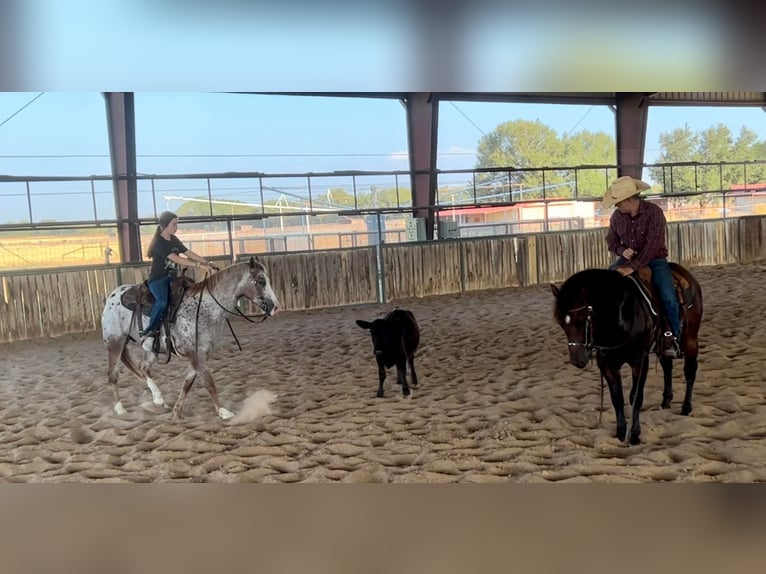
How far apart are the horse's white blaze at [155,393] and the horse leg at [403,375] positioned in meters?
1.08

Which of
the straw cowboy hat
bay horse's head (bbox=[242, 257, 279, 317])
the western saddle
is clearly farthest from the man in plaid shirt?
the western saddle

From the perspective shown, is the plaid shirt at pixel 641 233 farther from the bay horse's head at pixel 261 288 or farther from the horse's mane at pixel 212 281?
the horse's mane at pixel 212 281

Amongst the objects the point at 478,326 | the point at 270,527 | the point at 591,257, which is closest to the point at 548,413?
the point at 478,326

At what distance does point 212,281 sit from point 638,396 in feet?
6.45

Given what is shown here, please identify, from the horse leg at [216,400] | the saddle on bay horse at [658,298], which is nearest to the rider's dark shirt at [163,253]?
the horse leg at [216,400]

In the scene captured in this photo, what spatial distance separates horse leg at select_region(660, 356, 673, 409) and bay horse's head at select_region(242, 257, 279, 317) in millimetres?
1774

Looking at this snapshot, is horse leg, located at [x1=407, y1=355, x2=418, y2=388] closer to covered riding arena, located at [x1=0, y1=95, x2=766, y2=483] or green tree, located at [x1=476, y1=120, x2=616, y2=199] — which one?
covered riding arena, located at [x1=0, y1=95, x2=766, y2=483]

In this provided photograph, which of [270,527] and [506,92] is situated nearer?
[270,527]

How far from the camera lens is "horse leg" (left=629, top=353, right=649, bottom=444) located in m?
2.51

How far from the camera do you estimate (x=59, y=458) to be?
264 cm

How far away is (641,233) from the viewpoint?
Answer: 267 centimetres

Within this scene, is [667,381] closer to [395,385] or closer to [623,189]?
[623,189]

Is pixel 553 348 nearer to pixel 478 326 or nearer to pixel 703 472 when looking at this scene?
pixel 478 326
